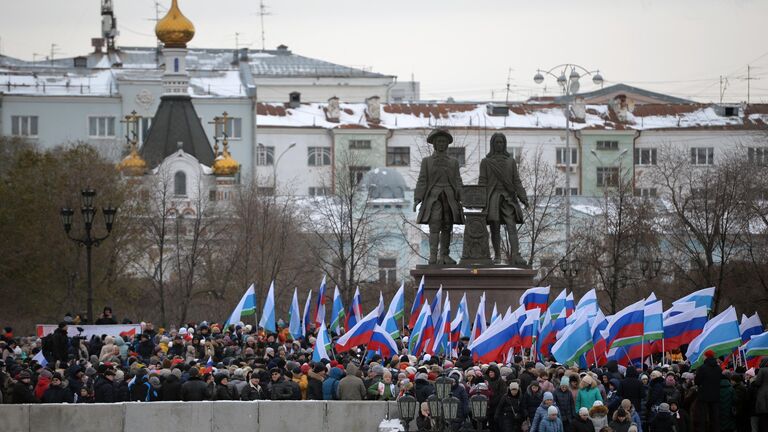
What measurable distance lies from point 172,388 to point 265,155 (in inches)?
3491

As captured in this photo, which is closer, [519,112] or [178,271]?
[178,271]

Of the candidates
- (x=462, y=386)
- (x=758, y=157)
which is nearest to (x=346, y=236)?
(x=758, y=157)

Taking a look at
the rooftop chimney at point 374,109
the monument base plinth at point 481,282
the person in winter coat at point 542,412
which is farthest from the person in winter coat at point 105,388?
the rooftop chimney at point 374,109

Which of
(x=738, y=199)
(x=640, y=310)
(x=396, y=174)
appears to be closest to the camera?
(x=640, y=310)

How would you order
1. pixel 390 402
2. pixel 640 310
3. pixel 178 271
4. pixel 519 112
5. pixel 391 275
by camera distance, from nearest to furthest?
1. pixel 390 402
2. pixel 640 310
3. pixel 178 271
4. pixel 391 275
5. pixel 519 112

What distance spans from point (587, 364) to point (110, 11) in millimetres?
111090

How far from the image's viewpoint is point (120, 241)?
61781 millimetres

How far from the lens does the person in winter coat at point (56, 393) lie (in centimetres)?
2759

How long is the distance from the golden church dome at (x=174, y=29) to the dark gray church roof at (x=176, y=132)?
369cm

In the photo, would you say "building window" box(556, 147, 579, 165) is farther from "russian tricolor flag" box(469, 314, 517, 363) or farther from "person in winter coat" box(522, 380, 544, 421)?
"person in winter coat" box(522, 380, 544, 421)

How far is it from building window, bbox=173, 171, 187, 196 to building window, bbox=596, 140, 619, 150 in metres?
24.1

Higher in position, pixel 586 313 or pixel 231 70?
pixel 231 70

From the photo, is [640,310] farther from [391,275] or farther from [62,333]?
[391,275]

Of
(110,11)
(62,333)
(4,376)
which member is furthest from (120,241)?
(110,11)
